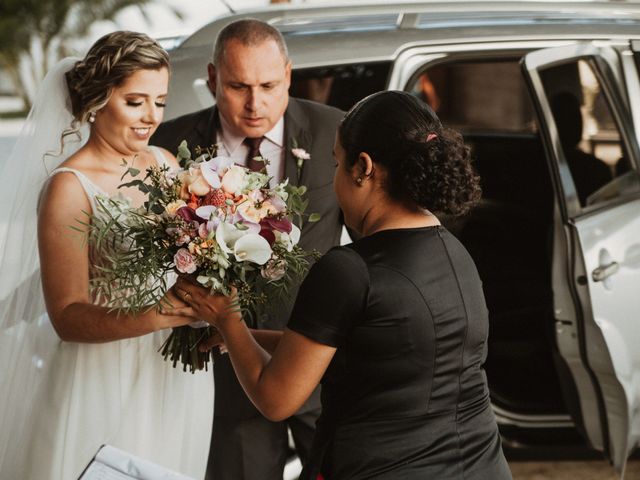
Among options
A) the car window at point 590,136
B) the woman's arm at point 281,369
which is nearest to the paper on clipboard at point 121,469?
the woman's arm at point 281,369

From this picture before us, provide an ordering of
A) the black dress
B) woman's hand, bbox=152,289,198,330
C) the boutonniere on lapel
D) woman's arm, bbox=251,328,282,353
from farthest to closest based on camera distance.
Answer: the boutonniere on lapel < woman's arm, bbox=251,328,282,353 < woman's hand, bbox=152,289,198,330 < the black dress

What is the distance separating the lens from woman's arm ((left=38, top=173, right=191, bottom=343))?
2820mm

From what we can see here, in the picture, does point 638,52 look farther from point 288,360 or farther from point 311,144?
point 288,360

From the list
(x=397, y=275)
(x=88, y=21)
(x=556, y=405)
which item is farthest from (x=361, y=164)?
(x=88, y=21)

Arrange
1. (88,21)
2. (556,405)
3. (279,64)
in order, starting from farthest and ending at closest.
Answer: (88,21)
(556,405)
(279,64)

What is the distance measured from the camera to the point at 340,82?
401 centimetres

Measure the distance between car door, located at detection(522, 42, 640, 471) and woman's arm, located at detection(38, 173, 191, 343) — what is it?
185cm

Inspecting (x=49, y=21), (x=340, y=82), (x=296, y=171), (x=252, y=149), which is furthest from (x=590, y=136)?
(x=49, y=21)

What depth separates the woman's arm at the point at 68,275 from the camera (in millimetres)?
2820

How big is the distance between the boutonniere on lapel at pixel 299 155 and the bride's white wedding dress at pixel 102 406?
0.72 m

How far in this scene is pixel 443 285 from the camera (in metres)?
2.21

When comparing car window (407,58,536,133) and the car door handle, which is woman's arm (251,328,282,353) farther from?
car window (407,58,536,133)

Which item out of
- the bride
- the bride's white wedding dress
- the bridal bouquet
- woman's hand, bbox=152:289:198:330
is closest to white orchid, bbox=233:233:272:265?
the bridal bouquet

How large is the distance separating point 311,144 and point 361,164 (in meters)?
1.33
